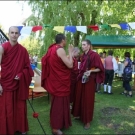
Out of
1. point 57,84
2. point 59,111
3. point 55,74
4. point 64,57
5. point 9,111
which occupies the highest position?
point 64,57

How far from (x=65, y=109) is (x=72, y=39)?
864cm

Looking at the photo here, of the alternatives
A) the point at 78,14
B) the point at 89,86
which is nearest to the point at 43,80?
the point at 89,86

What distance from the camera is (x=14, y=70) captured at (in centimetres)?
342

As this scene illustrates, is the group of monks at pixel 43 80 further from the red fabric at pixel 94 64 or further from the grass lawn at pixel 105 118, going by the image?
the grass lawn at pixel 105 118

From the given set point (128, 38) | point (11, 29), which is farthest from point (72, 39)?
point (11, 29)

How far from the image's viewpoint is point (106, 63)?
25.7 feet

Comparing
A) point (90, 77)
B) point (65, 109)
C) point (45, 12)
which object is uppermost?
point (45, 12)

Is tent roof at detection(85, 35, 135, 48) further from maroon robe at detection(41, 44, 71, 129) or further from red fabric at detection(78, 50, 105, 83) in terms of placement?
maroon robe at detection(41, 44, 71, 129)

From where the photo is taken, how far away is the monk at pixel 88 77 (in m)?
4.17

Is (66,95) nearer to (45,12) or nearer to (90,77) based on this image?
(90,77)

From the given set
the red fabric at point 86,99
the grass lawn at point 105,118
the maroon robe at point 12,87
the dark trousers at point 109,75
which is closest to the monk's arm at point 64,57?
the maroon robe at point 12,87

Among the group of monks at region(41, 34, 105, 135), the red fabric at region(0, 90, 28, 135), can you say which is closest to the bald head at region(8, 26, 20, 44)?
the group of monks at region(41, 34, 105, 135)

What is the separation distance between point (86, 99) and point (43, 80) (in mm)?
1012

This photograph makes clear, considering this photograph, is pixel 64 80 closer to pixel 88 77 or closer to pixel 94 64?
pixel 88 77
